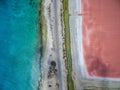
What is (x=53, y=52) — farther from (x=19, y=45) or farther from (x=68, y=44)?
(x=19, y=45)

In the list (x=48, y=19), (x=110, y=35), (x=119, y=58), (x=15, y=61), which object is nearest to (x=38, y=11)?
(x=48, y=19)

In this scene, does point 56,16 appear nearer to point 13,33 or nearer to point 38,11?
point 38,11

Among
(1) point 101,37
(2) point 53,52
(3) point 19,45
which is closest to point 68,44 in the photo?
(2) point 53,52

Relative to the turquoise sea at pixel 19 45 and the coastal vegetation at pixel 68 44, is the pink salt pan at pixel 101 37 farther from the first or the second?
the turquoise sea at pixel 19 45

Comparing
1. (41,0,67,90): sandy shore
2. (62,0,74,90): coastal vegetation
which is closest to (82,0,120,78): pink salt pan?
(62,0,74,90): coastal vegetation

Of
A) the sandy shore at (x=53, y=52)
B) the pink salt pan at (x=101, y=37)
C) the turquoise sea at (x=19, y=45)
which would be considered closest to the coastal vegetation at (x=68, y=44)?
the sandy shore at (x=53, y=52)
